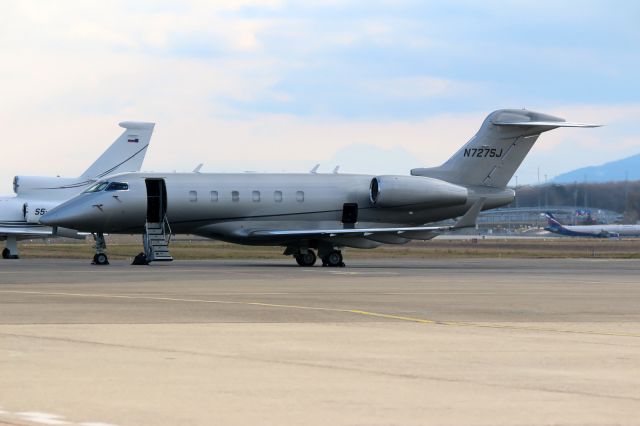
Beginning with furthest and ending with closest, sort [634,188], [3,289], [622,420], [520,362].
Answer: [634,188] → [3,289] → [520,362] → [622,420]

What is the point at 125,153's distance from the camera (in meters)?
63.0

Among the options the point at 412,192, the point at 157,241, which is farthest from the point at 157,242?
the point at 412,192

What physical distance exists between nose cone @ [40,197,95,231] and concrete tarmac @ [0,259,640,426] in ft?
58.6

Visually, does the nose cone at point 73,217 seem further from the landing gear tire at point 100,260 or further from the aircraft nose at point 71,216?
the landing gear tire at point 100,260

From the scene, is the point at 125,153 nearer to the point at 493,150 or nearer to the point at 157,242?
the point at 157,242

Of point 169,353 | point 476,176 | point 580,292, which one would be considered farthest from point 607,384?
point 476,176

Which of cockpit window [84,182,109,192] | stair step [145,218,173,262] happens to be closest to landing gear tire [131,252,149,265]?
stair step [145,218,173,262]

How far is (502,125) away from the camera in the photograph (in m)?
48.5

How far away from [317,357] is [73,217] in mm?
31435

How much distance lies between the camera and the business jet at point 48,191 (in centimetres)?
5675

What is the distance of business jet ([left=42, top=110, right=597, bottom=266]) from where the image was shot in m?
43.7

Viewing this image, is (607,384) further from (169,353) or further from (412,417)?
(169,353)

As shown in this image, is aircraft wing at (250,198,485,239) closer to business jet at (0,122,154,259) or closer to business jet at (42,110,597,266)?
business jet at (42,110,597,266)

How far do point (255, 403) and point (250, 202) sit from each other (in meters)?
34.9
